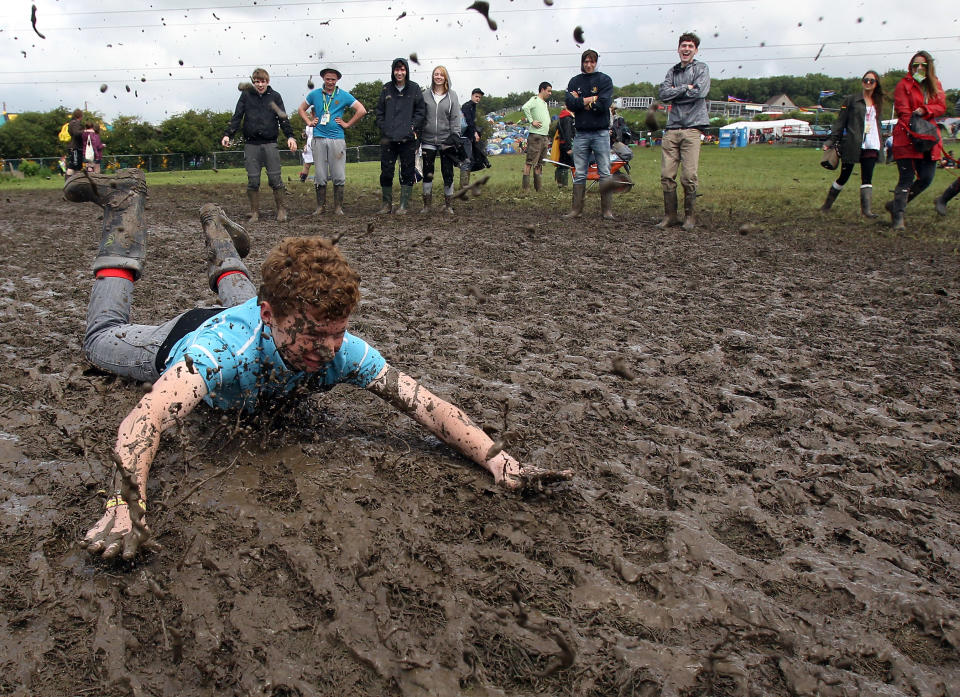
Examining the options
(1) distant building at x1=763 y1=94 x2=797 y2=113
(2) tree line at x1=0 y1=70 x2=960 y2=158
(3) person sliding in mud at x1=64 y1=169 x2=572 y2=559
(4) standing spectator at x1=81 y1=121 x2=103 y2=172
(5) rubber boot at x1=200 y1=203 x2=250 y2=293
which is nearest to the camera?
(3) person sliding in mud at x1=64 y1=169 x2=572 y2=559

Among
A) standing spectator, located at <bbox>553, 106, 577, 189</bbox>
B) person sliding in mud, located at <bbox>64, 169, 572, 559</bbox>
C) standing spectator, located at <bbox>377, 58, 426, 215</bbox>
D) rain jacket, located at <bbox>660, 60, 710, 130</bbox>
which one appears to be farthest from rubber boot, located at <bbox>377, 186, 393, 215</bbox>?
person sliding in mud, located at <bbox>64, 169, 572, 559</bbox>

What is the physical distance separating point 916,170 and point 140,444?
407 inches

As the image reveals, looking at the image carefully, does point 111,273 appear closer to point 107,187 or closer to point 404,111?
point 107,187

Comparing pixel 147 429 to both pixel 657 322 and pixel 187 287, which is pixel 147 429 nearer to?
pixel 657 322

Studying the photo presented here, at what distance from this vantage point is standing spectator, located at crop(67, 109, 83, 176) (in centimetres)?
1677

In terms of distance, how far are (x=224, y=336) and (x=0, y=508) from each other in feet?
3.56

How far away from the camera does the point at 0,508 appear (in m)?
2.91

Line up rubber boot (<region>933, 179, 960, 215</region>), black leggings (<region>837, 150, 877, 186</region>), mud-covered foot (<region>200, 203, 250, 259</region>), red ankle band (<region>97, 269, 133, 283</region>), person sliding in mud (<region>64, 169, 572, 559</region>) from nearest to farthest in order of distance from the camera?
person sliding in mud (<region>64, 169, 572, 559</region>) < red ankle band (<region>97, 269, 133, 283</region>) < mud-covered foot (<region>200, 203, 250, 259</region>) < rubber boot (<region>933, 179, 960, 215</region>) < black leggings (<region>837, 150, 877, 186</region>)

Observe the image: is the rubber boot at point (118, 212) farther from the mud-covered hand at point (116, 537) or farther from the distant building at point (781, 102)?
the distant building at point (781, 102)

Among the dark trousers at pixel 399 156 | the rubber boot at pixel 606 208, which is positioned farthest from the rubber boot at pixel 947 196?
the dark trousers at pixel 399 156

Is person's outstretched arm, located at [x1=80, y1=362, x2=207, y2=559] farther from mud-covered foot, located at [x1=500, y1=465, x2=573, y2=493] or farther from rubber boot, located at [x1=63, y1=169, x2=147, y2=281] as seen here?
rubber boot, located at [x1=63, y1=169, x2=147, y2=281]

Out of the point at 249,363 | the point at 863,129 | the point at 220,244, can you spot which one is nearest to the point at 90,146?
the point at 220,244

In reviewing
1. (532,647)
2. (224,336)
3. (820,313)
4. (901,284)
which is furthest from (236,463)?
(901,284)

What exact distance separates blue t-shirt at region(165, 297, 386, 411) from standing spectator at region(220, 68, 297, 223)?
805cm
